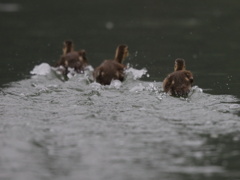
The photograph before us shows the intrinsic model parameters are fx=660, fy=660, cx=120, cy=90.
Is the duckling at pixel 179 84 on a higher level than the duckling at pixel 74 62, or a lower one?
lower

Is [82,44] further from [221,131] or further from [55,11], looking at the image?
[221,131]

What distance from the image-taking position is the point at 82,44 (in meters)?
18.9

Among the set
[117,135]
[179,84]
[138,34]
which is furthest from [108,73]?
[138,34]

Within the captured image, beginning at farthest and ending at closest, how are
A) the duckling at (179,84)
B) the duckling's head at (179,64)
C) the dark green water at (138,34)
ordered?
the dark green water at (138,34) → the duckling's head at (179,64) → the duckling at (179,84)

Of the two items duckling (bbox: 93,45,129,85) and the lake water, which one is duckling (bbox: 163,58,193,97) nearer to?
the lake water

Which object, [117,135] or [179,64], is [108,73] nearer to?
[179,64]

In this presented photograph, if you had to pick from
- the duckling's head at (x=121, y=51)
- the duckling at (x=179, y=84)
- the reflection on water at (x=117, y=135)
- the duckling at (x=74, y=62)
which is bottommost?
the reflection on water at (x=117, y=135)

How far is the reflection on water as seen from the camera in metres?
7.68

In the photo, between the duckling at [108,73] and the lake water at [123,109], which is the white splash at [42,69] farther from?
the duckling at [108,73]

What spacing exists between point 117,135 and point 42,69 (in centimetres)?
639

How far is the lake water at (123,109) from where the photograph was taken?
7824mm

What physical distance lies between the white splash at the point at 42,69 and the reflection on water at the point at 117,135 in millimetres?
2655

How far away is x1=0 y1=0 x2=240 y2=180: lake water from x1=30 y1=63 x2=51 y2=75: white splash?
0.02 m

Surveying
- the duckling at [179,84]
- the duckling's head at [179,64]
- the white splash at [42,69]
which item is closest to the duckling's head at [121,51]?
the white splash at [42,69]
